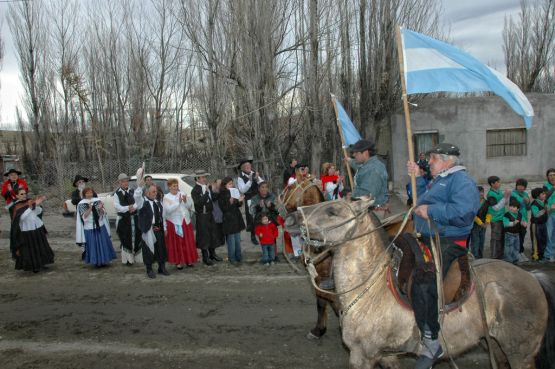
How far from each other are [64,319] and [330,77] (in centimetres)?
1303

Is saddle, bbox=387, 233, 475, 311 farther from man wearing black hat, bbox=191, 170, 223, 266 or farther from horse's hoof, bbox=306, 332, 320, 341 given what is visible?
man wearing black hat, bbox=191, 170, 223, 266

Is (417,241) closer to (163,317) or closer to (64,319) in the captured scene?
(163,317)

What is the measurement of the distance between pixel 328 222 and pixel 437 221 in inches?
36.5

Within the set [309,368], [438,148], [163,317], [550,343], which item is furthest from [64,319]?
[550,343]

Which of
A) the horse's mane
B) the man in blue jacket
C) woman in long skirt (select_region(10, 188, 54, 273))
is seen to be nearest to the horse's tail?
the man in blue jacket

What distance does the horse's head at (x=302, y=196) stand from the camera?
21.7 feet

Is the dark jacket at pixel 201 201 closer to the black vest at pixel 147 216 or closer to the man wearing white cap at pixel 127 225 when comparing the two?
the black vest at pixel 147 216

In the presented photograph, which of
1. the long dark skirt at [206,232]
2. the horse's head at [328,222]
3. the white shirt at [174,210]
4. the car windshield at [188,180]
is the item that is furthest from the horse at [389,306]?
the car windshield at [188,180]

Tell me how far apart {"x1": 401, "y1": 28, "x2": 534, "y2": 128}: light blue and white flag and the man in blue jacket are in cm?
113

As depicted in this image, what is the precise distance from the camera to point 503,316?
145 inches

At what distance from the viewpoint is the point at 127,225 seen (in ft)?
31.1

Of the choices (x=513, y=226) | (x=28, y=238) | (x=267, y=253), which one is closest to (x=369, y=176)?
(x=267, y=253)

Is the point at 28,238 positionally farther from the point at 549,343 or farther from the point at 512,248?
the point at 512,248

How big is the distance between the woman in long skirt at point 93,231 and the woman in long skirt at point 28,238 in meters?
0.75
